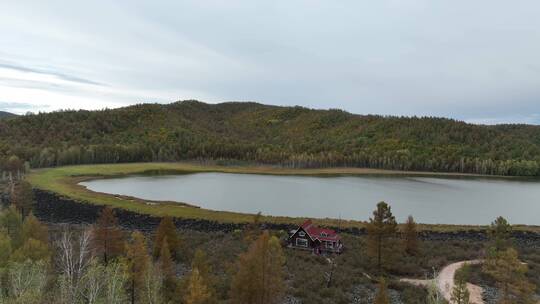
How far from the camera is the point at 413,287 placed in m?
30.4

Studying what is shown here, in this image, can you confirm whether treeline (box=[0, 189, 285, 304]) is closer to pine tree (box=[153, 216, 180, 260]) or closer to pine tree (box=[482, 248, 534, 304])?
pine tree (box=[153, 216, 180, 260])

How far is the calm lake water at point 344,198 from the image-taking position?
66.5 meters

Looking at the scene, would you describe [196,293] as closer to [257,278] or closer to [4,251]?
[257,278]

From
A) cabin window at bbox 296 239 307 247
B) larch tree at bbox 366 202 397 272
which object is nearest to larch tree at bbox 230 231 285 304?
larch tree at bbox 366 202 397 272

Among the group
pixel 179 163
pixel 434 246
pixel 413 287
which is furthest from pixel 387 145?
pixel 413 287

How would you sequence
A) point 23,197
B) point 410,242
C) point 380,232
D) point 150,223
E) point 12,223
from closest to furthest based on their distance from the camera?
point 380,232
point 12,223
point 410,242
point 23,197
point 150,223

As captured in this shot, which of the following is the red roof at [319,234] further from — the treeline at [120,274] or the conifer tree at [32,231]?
the conifer tree at [32,231]

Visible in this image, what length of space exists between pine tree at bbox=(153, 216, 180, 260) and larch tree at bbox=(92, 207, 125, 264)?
4078mm

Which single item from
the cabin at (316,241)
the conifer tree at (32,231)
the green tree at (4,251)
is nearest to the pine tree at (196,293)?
the green tree at (4,251)

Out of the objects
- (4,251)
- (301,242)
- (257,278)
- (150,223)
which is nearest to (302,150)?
(150,223)

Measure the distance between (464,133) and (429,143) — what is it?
24.6 metres

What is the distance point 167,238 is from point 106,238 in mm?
6036

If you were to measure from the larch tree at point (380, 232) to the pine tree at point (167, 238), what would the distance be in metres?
18.1

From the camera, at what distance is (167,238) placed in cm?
3716
